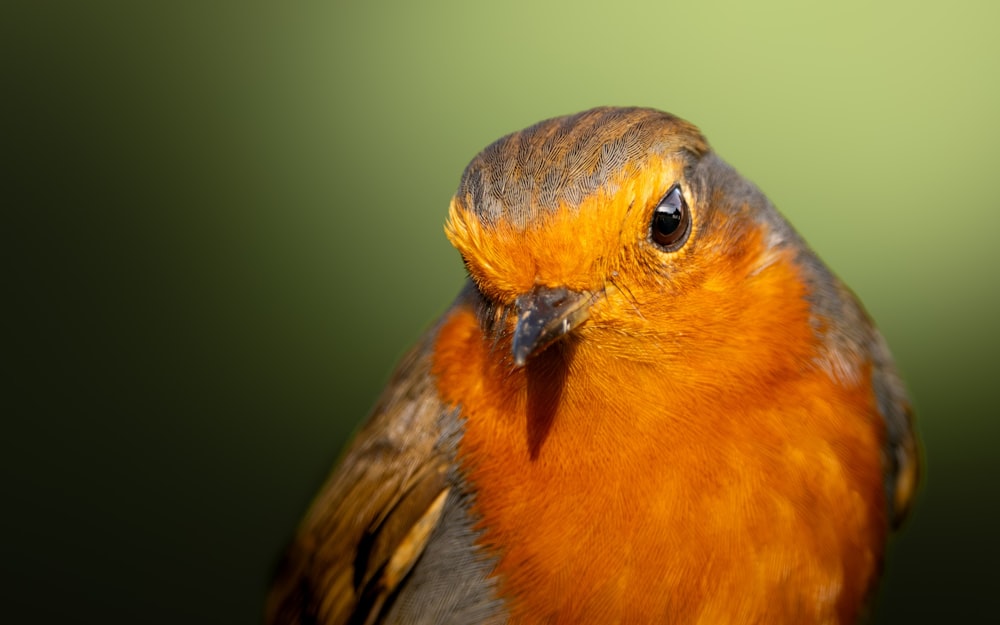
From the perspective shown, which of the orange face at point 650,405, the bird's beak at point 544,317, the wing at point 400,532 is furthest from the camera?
the wing at point 400,532

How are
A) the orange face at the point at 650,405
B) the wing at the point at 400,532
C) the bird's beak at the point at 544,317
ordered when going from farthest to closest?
the wing at the point at 400,532
the orange face at the point at 650,405
the bird's beak at the point at 544,317

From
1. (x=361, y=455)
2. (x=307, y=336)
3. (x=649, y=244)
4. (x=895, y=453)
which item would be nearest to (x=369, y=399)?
(x=307, y=336)

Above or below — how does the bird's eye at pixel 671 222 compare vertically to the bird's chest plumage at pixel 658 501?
above

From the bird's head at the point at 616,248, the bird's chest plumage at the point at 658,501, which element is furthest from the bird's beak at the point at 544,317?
the bird's chest plumage at the point at 658,501

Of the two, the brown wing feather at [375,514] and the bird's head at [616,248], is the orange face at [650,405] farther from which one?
the brown wing feather at [375,514]

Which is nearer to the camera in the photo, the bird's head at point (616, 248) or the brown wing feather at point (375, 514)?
the bird's head at point (616, 248)

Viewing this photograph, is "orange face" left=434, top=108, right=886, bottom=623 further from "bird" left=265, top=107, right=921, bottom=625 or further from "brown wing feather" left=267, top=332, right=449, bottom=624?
"brown wing feather" left=267, top=332, right=449, bottom=624

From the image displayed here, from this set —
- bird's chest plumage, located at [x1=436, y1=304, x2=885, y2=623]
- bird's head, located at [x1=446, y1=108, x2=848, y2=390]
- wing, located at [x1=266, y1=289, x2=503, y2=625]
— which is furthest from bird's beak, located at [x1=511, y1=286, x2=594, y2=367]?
wing, located at [x1=266, y1=289, x2=503, y2=625]
